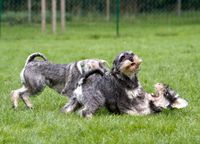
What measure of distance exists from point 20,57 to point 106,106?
24.3 ft

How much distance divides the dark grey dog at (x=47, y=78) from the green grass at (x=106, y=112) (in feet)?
0.64

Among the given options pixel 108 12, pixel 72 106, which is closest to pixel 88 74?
pixel 72 106

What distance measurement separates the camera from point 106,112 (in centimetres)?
728

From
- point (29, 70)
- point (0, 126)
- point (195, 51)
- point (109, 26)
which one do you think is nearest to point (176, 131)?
point (0, 126)

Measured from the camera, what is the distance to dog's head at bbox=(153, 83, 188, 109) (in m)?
7.10

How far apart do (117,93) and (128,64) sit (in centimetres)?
43

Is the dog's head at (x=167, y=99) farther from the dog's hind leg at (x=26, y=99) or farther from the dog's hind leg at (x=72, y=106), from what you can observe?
the dog's hind leg at (x=26, y=99)

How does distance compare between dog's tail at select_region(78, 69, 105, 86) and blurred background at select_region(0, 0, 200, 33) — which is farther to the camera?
blurred background at select_region(0, 0, 200, 33)

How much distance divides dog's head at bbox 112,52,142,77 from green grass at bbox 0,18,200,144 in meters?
0.52

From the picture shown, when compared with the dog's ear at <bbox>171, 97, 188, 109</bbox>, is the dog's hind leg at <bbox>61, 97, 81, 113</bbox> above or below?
below

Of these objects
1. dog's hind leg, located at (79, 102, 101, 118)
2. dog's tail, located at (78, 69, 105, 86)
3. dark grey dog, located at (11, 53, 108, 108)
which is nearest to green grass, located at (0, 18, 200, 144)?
dog's hind leg, located at (79, 102, 101, 118)

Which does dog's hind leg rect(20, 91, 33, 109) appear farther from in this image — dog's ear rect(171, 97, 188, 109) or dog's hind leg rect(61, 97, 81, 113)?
dog's ear rect(171, 97, 188, 109)

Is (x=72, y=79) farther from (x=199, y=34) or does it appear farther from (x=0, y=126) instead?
(x=199, y=34)

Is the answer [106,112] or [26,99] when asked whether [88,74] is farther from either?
[26,99]
